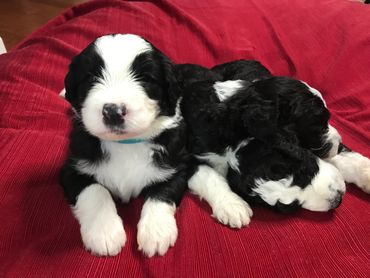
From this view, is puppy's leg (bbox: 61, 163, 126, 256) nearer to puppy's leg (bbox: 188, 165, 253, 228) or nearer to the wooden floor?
puppy's leg (bbox: 188, 165, 253, 228)

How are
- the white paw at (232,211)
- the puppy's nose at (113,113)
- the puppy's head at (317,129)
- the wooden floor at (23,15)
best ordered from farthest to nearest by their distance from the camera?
the wooden floor at (23,15) < the puppy's head at (317,129) < the white paw at (232,211) < the puppy's nose at (113,113)

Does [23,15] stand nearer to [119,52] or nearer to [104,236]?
[119,52]

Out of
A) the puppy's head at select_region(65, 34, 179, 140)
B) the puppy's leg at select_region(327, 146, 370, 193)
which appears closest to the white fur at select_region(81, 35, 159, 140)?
the puppy's head at select_region(65, 34, 179, 140)

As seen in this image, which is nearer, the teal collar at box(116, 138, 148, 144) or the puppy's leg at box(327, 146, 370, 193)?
the teal collar at box(116, 138, 148, 144)

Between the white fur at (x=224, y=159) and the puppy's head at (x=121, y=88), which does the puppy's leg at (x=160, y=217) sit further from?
the puppy's head at (x=121, y=88)

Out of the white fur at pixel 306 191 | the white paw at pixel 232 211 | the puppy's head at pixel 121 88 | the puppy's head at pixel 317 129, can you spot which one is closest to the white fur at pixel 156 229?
the white paw at pixel 232 211

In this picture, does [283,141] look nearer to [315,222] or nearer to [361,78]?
[315,222]
